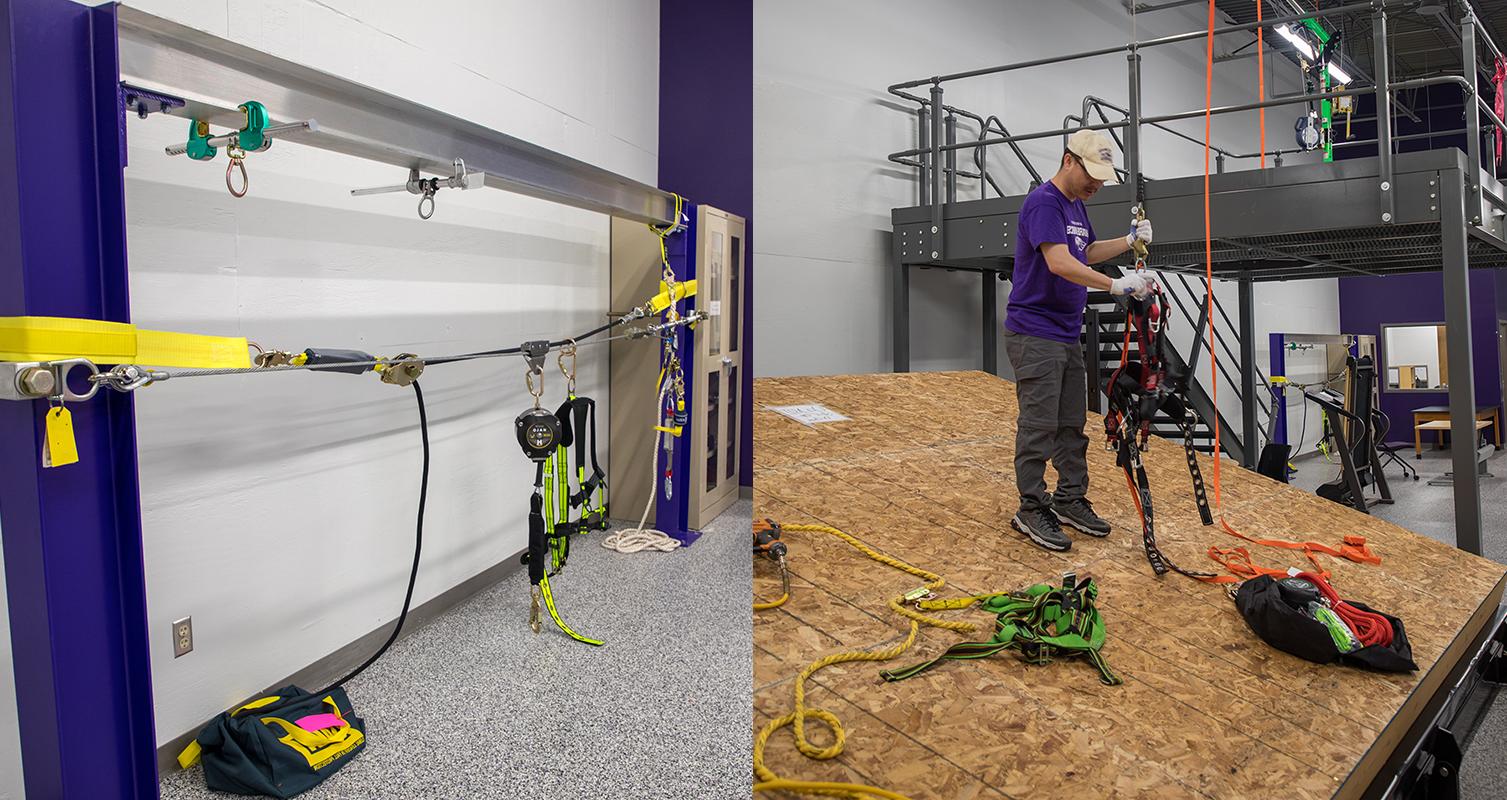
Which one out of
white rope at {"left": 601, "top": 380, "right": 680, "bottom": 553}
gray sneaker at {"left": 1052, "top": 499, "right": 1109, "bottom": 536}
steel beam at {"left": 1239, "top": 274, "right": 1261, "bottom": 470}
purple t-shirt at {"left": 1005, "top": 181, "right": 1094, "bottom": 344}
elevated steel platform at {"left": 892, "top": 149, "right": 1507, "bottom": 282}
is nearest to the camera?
purple t-shirt at {"left": 1005, "top": 181, "right": 1094, "bottom": 344}

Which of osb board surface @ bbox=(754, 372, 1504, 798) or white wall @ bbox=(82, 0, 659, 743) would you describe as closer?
osb board surface @ bbox=(754, 372, 1504, 798)

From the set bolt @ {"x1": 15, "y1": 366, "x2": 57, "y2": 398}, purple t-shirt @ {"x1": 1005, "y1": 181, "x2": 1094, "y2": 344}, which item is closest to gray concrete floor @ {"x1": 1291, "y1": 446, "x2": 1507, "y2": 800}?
purple t-shirt @ {"x1": 1005, "y1": 181, "x2": 1094, "y2": 344}

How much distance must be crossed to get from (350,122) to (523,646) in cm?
162

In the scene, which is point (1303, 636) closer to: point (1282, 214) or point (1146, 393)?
point (1146, 393)

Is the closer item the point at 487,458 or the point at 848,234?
the point at 848,234

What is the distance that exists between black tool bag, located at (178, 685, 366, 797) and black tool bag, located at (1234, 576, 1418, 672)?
1941 mm

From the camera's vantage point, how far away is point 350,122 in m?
1.73

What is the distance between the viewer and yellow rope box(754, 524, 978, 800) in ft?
2.03

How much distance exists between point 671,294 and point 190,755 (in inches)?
86.7

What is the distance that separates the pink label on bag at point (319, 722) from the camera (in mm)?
1906

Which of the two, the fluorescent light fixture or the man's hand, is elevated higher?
the fluorescent light fixture

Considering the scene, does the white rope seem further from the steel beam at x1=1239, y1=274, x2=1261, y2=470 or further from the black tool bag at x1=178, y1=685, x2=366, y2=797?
the steel beam at x1=1239, y1=274, x2=1261, y2=470

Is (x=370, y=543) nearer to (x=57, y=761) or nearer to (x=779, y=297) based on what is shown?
(x=57, y=761)

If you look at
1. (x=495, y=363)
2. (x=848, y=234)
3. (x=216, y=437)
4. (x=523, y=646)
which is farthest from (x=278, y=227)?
(x=848, y=234)
